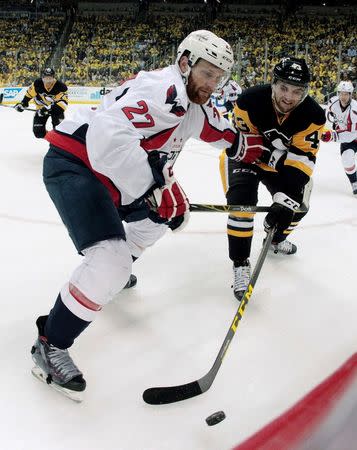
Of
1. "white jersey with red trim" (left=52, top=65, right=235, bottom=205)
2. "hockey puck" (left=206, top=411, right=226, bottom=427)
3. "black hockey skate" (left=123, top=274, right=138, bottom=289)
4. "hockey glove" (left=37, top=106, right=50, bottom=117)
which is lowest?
"hockey glove" (left=37, top=106, right=50, bottom=117)

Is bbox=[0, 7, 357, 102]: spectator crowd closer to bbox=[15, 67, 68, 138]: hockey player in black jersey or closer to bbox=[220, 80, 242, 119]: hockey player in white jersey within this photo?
bbox=[220, 80, 242, 119]: hockey player in white jersey

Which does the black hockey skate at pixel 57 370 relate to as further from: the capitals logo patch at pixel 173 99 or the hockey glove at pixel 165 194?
the capitals logo patch at pixel 173 99

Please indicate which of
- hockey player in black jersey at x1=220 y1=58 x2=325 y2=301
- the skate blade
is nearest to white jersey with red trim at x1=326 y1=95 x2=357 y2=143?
hockey player in black jersey at x1=220 y1=58 x2=325 y2=301

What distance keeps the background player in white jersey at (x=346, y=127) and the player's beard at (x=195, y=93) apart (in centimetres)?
296

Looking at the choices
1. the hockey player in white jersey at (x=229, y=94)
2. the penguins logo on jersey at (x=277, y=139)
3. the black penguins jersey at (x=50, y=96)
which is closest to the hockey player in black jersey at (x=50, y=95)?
the black penguins jersey at (x=50, y=96)

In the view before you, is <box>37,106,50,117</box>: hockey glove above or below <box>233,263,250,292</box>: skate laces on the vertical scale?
below

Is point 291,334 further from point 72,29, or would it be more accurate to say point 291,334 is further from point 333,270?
point 72,29

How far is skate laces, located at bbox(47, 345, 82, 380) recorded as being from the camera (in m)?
1.38

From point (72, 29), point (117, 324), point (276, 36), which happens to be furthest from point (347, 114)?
point (72, 29)

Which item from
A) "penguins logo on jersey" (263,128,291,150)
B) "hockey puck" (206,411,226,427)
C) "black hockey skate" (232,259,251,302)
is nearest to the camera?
"hockey puck" (206,411,226,427)

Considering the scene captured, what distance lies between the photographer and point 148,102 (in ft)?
4.60

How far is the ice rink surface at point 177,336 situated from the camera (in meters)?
1.27

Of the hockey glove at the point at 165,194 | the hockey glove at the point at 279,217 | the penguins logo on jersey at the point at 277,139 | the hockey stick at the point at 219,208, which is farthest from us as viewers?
the penguins logo on jersey at the point at 277,139

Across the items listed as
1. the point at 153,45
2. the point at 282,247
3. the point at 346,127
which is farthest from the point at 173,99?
the point at 153,45
